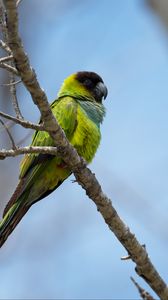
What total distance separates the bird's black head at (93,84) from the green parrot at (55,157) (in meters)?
0.42

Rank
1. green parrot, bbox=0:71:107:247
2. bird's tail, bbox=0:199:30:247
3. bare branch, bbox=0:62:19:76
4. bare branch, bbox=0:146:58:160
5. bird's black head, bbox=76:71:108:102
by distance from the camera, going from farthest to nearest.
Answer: bird's black head, bbox=76:71:108:102 < green parrot, bbox=0:71:107:247 < bird's tail, bbox=0:199:30:247 < bare branch, bbox=0:146:58:160 < bare branch, bbox=0:62:19:76

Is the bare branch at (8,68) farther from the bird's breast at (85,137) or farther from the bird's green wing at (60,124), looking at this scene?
the bird's breast at (85,137)

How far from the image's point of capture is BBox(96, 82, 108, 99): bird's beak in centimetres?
515

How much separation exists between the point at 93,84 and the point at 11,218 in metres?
1.71

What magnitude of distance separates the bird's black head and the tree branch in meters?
1.69

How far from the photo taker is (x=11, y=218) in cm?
401

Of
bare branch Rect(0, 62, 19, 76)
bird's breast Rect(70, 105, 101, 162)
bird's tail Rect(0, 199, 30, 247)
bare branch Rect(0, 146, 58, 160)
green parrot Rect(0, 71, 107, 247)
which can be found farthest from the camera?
bird's breast Rect(70, 105, 101, 162)

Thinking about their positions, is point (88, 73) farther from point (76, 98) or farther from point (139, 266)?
point (139, 266)

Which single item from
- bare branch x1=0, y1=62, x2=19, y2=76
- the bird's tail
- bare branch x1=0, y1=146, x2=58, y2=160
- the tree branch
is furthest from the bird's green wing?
bare branch x1=0, y1=62, x2=19, y2=76

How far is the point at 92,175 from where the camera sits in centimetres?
359

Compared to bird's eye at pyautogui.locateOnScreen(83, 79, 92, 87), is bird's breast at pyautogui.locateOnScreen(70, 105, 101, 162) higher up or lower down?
lower down

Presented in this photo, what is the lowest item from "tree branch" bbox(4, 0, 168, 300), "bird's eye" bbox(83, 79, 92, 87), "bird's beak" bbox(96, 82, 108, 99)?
"tree branch" bbox(4, 0, 168, 300)

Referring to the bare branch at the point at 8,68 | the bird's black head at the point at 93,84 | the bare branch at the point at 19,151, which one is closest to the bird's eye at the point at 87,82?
the bird's black head at the point at 93,84

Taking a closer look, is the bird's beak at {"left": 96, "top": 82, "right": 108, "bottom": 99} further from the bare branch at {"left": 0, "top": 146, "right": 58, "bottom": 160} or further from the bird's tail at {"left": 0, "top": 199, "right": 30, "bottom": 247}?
the bare branch at {"left": 0, "top": 146, "right": 58, "bottom": 160}
